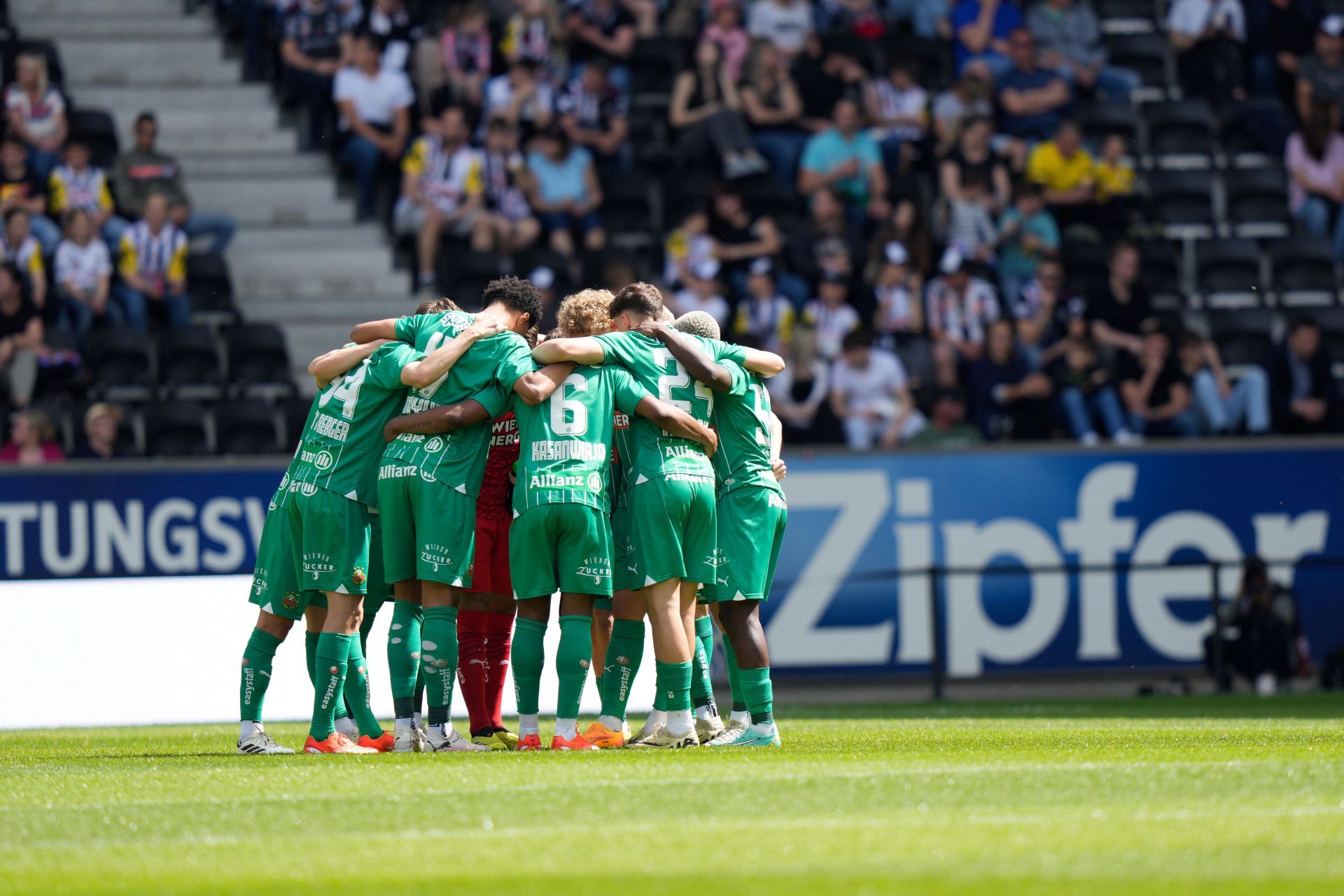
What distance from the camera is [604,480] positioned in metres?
8.85

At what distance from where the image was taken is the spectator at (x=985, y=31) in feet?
66.1

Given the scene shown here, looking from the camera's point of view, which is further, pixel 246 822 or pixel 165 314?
pixel 165 314

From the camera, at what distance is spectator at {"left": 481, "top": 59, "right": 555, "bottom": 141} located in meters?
19.1

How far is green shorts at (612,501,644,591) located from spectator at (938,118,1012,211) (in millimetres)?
10154

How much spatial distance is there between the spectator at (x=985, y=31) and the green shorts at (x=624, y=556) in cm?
1205

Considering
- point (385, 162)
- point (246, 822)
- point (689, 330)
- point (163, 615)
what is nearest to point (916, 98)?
point (385, 162)

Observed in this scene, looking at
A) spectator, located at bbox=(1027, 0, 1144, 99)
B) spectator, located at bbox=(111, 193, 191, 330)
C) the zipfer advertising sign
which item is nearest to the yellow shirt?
spectator, located at bbox=(1027, 0, 1144, 99)

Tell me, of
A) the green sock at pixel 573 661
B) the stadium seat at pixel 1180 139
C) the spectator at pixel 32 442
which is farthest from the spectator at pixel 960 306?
the green sock at pixel 573 661

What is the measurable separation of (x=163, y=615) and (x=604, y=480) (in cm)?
568

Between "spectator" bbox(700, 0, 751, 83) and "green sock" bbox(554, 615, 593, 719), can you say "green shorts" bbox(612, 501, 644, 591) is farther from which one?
"spectator" bbox(700, 0, 751, 83)

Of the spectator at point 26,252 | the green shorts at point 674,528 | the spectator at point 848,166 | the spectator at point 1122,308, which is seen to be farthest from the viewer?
the spectator at point 848,166

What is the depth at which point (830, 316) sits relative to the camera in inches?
683

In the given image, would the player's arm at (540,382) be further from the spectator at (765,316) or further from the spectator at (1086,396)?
the spectator at (1086,396)

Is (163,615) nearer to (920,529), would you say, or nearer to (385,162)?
(920,529)
